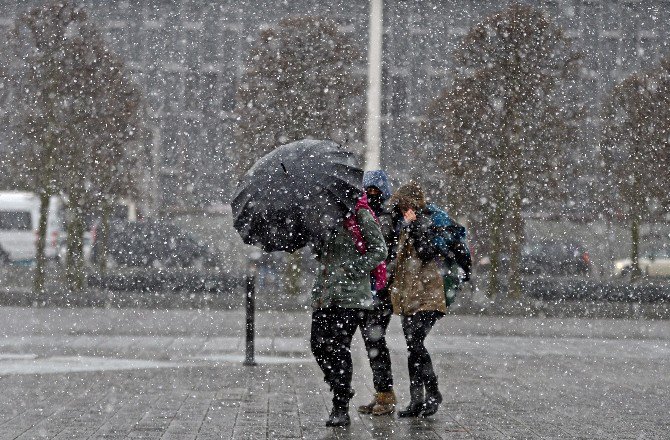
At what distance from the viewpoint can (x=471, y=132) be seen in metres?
25.0

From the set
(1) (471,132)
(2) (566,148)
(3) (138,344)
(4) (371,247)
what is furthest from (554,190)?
(4) (371,247)

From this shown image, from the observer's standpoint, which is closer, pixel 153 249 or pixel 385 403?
pixel 385 403

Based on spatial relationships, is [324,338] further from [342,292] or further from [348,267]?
[348,267]

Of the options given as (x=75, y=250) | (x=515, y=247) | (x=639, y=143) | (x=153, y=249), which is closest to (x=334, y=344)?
(x=515, y=247)

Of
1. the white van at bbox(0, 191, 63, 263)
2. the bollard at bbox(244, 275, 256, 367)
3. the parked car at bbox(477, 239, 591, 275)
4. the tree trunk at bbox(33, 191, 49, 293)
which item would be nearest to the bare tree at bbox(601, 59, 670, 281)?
the parked car at bbox(477, 239, 591, 275)

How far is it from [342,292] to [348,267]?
0.53 feet

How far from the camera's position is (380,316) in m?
8.30

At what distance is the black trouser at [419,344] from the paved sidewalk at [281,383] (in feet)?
0.91

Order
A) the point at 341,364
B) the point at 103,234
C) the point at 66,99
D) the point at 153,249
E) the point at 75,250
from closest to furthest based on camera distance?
the point at 341,364 → the point at 66,99 → the point at 75,250 → the point at 103,234 → the point at 153,249

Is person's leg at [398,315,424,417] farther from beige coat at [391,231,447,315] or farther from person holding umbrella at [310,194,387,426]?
person holding umbrella at [310,194,387,426]

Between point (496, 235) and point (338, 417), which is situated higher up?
point (496, 235)

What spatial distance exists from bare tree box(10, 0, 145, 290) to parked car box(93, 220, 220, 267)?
24.0 feet

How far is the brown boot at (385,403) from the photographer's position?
26.7 ft

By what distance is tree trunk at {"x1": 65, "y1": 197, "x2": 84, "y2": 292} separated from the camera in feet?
79.2
